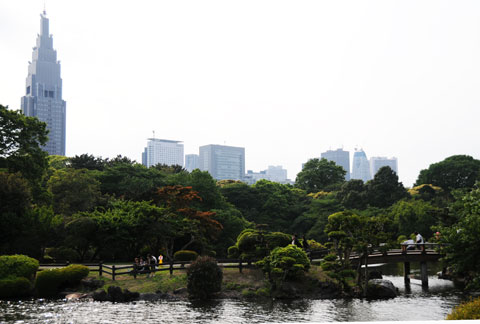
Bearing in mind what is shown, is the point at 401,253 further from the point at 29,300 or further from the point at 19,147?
the point at 19,147

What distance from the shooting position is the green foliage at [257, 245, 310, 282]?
2200 cm

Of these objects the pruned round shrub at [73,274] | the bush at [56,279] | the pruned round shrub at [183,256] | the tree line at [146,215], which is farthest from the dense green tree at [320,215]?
the bush at [56,279]

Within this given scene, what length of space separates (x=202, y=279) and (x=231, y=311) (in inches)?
131

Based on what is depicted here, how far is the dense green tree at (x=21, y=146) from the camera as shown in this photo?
29.6 m

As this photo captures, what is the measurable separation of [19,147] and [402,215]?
34014mm

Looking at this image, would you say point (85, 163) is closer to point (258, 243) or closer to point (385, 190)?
point (258, 243)

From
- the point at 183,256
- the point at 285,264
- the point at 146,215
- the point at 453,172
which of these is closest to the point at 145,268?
the point at 183,256

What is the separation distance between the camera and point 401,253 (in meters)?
26.9

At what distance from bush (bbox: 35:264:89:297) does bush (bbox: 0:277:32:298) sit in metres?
0.51

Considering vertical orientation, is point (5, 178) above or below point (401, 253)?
above

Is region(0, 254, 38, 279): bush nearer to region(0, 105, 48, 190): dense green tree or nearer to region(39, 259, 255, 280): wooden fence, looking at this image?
region(39, 259, 255, 280): wooden fence

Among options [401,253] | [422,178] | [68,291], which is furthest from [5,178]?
[422,178]

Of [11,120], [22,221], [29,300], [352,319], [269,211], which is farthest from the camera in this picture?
[269,211]

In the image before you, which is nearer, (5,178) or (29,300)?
(29,300)
